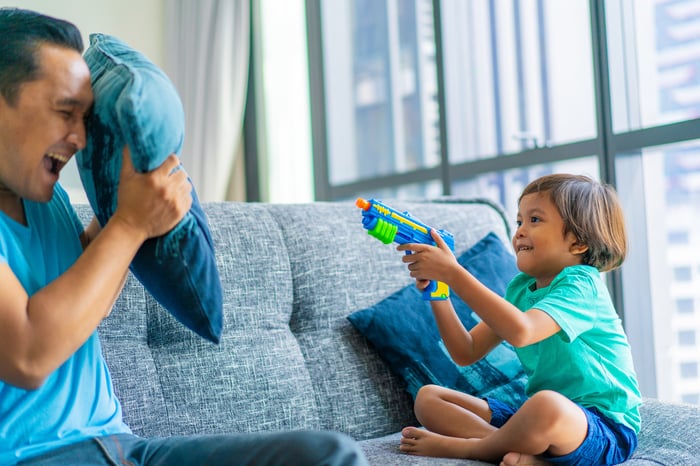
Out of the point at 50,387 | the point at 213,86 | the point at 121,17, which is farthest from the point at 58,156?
the point at 121,17

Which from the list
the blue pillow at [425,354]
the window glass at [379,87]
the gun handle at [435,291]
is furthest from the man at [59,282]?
the window glass at [379,87]

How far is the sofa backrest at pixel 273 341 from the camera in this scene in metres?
1.58

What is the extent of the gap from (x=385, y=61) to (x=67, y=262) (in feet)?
10.6

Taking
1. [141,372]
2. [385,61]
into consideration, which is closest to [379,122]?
[385,61]

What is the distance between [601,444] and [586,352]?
0.19 meters

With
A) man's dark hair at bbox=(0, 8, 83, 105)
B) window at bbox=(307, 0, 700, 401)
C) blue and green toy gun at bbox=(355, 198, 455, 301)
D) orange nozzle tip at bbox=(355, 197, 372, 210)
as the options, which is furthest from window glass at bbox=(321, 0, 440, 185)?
man's dark hair at bbox=(0, 8, 83, 105)

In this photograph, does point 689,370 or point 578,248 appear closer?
point 578,248

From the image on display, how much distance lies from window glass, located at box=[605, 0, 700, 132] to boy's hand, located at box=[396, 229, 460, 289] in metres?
1.55

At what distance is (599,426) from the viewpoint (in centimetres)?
151

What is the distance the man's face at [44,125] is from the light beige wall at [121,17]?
12.0ft

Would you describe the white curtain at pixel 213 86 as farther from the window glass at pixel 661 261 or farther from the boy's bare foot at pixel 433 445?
the boy's bare foot at pixel 433 445

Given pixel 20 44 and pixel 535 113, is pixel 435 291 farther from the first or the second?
pixel 535 113

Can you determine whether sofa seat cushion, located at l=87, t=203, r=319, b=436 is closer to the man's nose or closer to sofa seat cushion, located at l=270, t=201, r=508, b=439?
sofa seat cushion, located at l=270, t=201, r=508, b=439

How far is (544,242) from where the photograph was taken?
1684mm
